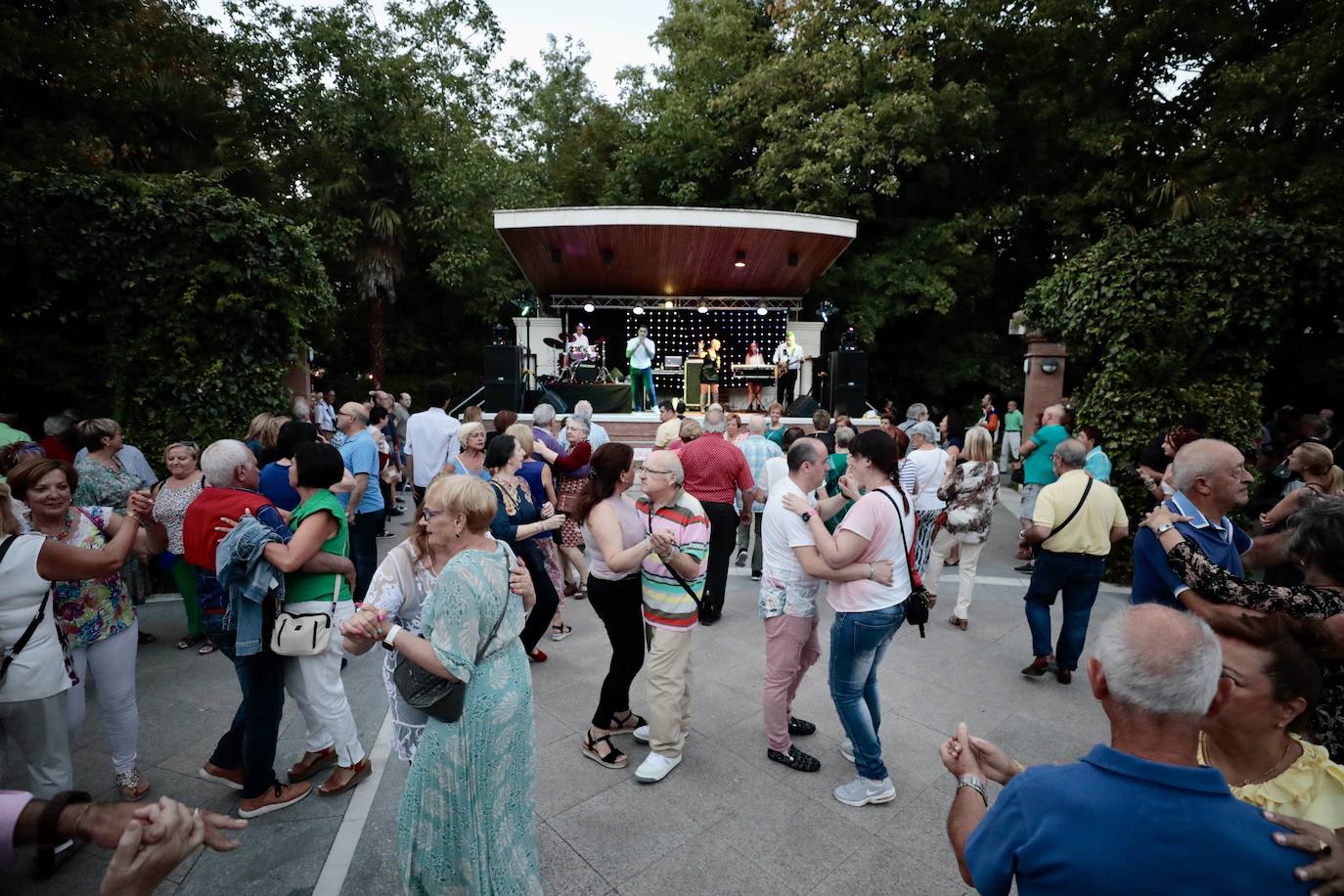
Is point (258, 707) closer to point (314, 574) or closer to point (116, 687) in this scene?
point (314, 574)

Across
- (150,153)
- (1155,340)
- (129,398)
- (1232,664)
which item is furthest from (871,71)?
(1232,664)

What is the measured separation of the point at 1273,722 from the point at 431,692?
237 cm

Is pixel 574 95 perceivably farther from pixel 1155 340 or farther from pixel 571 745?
pixel 571 745

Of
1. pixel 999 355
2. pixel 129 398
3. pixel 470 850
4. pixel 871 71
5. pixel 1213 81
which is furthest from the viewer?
pixel 999 355

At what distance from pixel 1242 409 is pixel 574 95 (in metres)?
25.8

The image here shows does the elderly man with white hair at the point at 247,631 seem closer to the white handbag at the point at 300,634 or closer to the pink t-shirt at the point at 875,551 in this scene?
the white handbag at the point at 300,634

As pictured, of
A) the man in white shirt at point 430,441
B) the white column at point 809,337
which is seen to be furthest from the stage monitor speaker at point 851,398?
the man in white shirt at point 430,441

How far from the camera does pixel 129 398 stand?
647 cm

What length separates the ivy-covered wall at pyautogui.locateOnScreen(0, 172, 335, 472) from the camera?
6.30 m

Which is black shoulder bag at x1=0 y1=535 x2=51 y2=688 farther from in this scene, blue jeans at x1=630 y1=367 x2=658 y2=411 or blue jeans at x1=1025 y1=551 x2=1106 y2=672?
blue jeans at x1=630 y1=367 x2=658 y2=411

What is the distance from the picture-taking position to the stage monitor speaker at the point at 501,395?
13.1m

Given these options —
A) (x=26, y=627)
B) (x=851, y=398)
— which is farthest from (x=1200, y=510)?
(x=851, y=398)

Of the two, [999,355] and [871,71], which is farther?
[999,355]

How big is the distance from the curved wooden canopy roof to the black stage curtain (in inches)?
145
